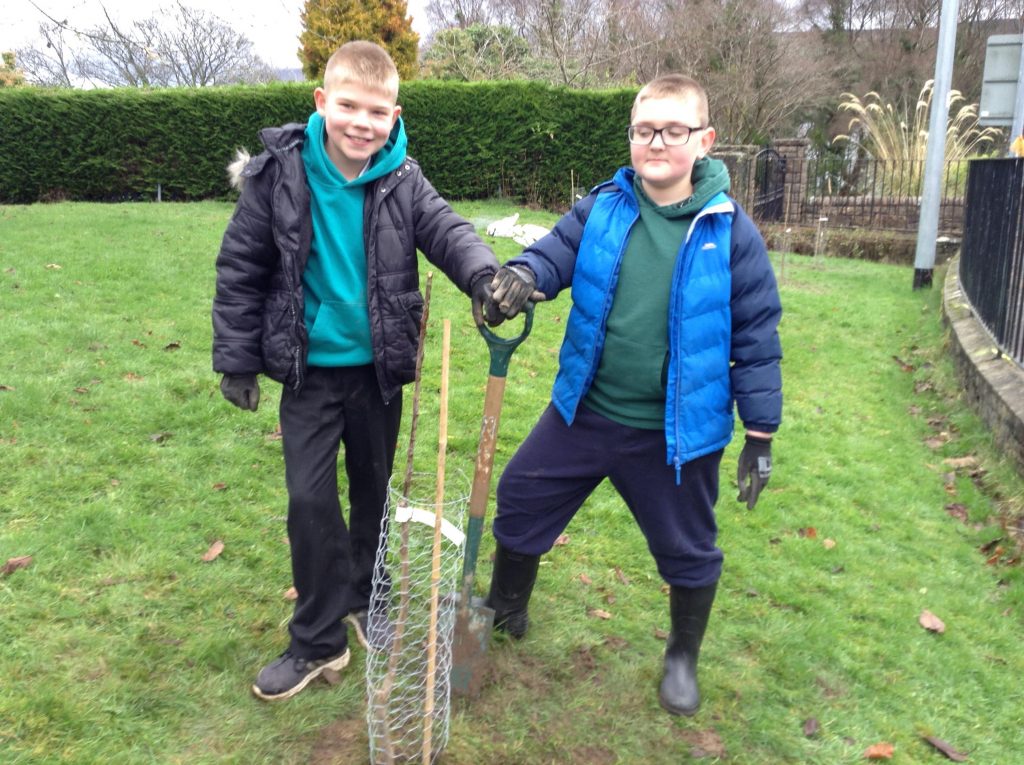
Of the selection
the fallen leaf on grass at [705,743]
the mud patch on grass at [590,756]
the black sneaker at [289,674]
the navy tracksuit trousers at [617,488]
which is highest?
the navy tracksuit trousers at [617,488]

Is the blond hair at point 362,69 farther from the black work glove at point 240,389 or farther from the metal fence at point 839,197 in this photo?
the metal fence at point 839,197

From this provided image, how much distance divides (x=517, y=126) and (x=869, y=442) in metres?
10.5

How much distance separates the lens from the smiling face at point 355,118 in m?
2.38

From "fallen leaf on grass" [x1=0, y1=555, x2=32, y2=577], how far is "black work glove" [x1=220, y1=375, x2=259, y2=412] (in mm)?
1336

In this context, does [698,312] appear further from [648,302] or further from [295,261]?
[295,261]

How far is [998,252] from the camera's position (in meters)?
6.41

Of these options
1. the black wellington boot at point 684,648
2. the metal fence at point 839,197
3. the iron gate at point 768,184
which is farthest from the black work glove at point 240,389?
the iron gate at point 768,184

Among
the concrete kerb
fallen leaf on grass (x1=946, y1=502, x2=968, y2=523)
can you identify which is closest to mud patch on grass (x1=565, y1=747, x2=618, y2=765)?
fallen leaf on grass (x1=946, y1=502, x2=968, y2=523)

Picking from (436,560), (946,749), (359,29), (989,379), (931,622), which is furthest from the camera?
(359,29)

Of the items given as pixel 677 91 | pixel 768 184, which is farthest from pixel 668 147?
pixel 768 184

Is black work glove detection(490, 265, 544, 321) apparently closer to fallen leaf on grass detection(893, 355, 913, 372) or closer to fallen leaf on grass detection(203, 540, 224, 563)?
fallen leaf on grass detection(203, 540, 224, 563)

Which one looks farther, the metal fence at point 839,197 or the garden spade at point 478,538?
the metal fence at point 839,197

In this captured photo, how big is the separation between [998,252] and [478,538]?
5.66m

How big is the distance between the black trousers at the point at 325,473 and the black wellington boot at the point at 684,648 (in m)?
1.11
